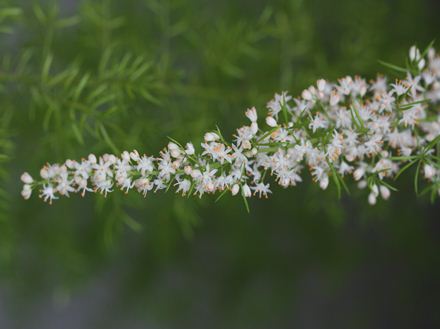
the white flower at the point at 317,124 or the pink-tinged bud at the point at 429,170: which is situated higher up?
the white flower at the point at 317,124

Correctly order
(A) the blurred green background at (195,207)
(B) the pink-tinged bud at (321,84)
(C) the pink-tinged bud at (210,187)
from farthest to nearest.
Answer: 1. (A) the blurred green background at (195,207)
2. (B) the pink-tinged bud at (321,84)
3. (C) the pink-tinged bud at (210,187)

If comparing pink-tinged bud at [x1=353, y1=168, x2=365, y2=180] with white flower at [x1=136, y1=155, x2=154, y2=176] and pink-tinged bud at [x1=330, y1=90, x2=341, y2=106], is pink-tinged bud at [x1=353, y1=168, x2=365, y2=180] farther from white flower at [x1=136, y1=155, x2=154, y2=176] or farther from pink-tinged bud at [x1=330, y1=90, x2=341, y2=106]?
white flower at [x1=136, y1=155, x2=154, y2=176]

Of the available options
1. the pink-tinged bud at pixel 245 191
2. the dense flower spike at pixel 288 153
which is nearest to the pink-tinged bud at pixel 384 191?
the dense flower spike at pixel 288 153

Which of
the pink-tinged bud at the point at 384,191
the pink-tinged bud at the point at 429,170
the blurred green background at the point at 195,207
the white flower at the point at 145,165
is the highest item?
the blurred green background at the point at 195,207

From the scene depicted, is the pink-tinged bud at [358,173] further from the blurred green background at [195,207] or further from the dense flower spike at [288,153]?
the blurred green background at [195,207]

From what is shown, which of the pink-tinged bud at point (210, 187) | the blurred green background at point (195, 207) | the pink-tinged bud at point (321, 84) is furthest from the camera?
the blurred green background at point (195, 207)

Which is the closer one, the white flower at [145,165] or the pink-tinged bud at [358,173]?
the white flower at [145,165]

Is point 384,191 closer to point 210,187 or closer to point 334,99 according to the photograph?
point 334,99

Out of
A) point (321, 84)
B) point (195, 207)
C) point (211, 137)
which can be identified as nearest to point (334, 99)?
point (321, 84)
